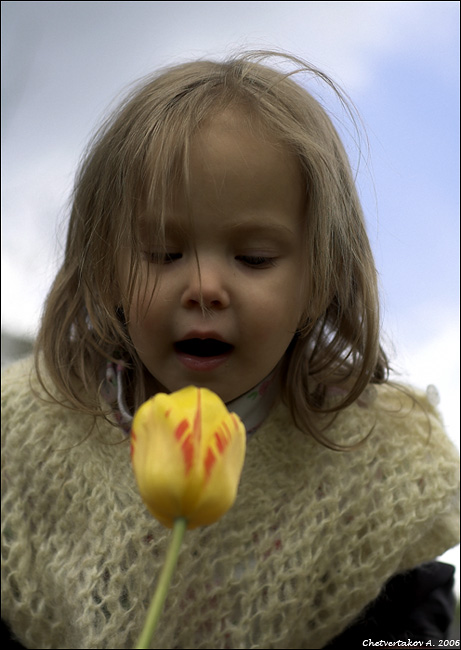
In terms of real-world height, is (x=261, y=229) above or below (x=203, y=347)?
above

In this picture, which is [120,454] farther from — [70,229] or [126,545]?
[70,229]

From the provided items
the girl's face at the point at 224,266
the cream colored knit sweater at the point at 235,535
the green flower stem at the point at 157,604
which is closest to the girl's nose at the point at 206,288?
the girl's face at the point at 224,266

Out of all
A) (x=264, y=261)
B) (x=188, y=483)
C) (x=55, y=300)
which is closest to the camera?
(x=188, y=483)

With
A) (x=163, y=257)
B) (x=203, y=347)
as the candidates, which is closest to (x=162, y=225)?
(x=163, y=257)

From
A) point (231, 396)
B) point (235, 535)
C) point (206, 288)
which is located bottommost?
point (235, 535)

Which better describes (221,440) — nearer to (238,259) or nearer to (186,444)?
(186,444)

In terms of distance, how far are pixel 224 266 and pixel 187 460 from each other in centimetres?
38

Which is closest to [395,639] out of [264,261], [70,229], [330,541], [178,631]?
[330,541]

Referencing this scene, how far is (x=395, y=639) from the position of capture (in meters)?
0.90

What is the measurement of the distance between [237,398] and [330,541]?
7.8 inches

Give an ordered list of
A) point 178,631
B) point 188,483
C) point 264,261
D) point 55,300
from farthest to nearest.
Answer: point 55,300, point 178,631, point 264,261, point 188,483

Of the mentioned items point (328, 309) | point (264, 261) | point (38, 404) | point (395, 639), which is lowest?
point (395, 639)

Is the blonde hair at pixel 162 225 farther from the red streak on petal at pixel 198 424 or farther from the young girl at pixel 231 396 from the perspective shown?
the red streak on petal at pixel 198 424

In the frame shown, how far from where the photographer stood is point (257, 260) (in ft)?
2.38
